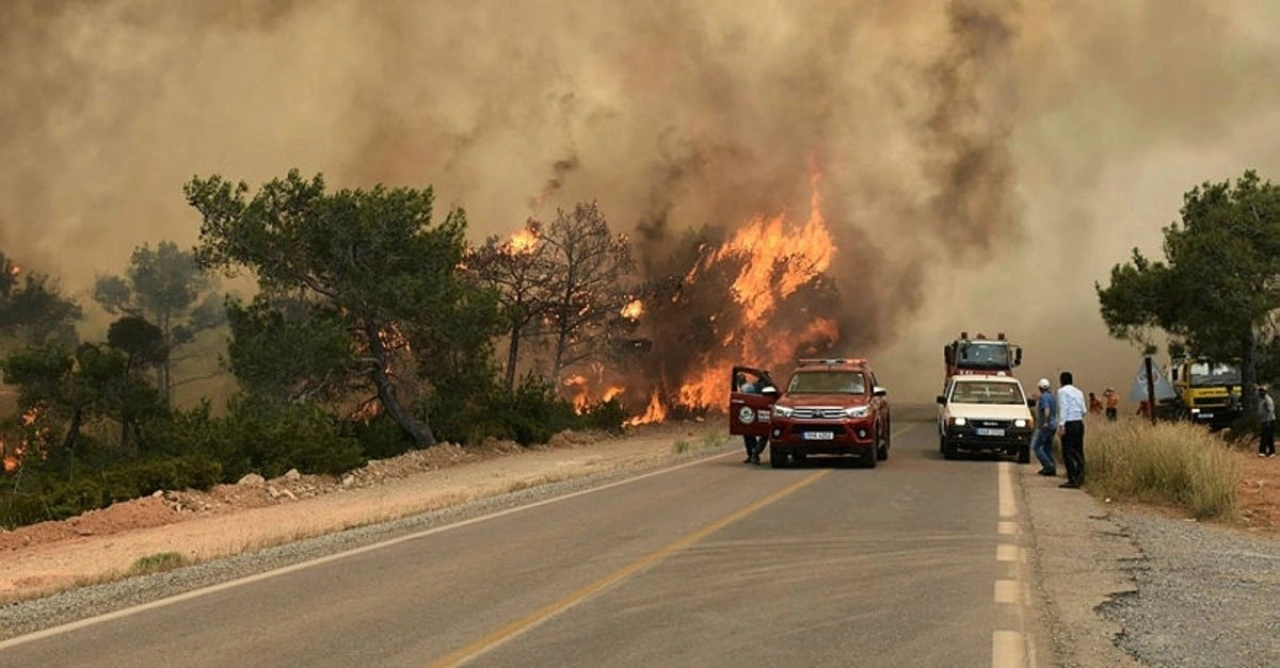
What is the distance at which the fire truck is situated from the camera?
33.1m

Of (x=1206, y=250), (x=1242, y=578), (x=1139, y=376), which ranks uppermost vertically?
(x=1206, y=250)

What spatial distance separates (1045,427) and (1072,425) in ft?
7.57

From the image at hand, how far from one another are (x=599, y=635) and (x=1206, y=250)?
110 ft

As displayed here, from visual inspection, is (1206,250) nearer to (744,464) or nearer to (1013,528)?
(744,464)

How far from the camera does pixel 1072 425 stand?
714 inches

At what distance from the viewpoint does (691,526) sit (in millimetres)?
13297

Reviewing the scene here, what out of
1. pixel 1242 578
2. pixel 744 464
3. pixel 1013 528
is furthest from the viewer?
pixel 744 464

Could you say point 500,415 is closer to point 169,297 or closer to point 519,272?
point 519,272

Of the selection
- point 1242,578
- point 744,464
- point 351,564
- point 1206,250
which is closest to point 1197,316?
point 1206,250

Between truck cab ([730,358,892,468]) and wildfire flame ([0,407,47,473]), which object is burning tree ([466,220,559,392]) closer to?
wildfire flame ([0,407,47,473])

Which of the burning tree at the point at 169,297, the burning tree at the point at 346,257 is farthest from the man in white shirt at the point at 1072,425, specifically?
the burning tree at the point at 169,297

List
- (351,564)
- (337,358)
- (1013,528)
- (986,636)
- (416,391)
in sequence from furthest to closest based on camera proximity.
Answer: (416,391) → (337,358) → (1013,528) → (351,564) → (986,636)

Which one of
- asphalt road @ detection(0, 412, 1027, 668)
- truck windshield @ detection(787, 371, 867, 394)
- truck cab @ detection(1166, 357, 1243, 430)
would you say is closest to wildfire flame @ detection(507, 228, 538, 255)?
truck windshield @ detection(787, 371, 867, 394)

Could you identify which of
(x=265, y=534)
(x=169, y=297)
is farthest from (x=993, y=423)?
(x=169, y=297)
